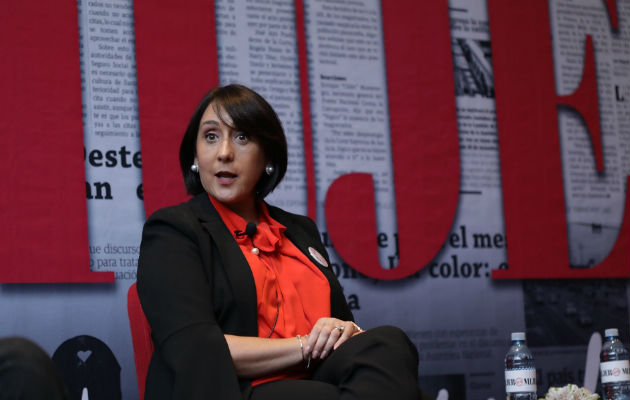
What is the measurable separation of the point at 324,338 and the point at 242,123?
60 cm

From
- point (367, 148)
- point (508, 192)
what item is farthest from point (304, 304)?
point (508, 192)

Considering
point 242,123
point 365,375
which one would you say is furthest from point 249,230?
point 365,375

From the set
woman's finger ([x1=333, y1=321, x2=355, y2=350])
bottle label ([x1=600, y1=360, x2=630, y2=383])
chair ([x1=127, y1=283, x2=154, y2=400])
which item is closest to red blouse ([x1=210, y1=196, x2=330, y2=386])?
woman's finger ([x1=333, y1=321, x2=355, y2=350])

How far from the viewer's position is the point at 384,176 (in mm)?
2994

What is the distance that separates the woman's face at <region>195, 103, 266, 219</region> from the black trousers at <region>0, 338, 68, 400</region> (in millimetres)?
1005

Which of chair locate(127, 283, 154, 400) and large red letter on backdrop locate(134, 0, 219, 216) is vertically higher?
large red letter on backdrop locate(134, 0, 219, 216)

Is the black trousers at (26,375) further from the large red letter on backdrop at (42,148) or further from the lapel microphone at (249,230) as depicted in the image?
the large red letter on backdrop at (42,148)

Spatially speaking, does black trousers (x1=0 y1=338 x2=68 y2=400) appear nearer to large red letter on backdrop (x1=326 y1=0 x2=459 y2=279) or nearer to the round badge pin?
the round badge pin

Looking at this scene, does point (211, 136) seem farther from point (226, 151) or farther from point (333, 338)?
point (333, 338)

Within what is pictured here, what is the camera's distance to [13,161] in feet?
7.93

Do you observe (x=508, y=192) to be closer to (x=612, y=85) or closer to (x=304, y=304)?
(x=612, y=85)

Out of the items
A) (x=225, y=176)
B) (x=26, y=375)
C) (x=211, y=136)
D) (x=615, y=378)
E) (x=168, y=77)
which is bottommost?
(x=615, y=378)

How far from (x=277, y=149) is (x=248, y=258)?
1.19ft

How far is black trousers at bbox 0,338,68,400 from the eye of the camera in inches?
34.6
